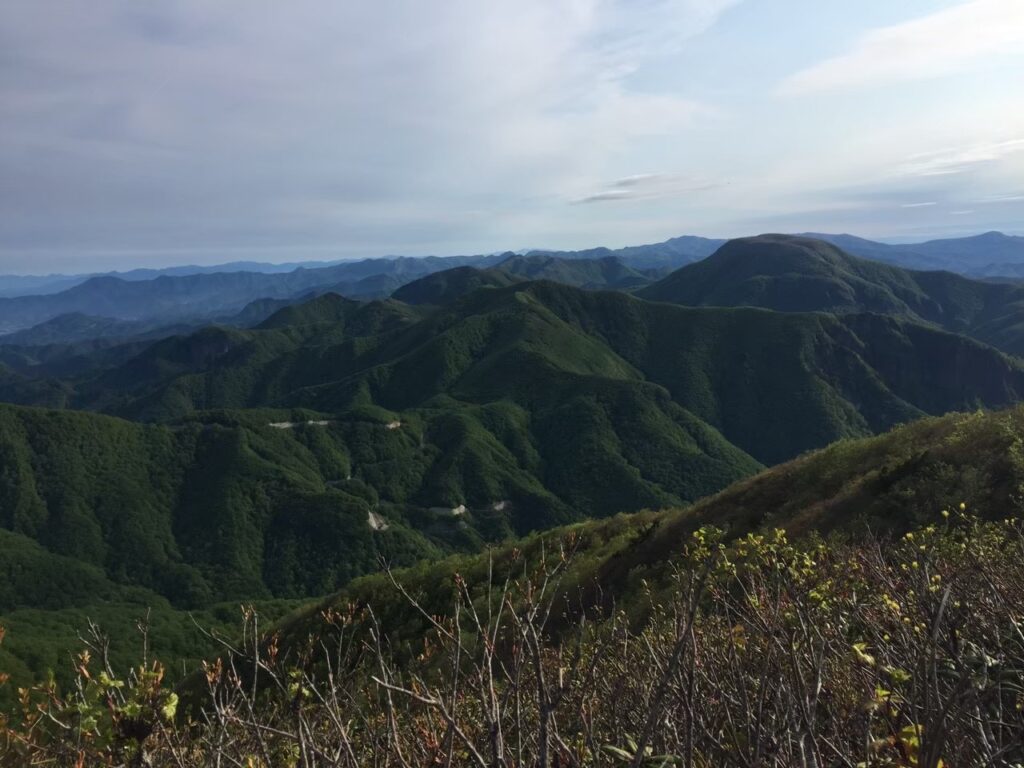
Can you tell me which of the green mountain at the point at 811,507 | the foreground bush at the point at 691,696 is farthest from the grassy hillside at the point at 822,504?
the foreground bush at the point at 691,696

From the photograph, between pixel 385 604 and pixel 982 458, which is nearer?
pixel 982 458

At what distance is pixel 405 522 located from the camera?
144 meters

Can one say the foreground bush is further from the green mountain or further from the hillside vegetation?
the green mountain

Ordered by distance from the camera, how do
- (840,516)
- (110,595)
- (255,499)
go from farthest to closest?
(255,499), (110,595), (840,516)

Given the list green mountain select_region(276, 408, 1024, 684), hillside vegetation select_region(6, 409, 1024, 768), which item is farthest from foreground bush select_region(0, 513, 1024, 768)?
green mountain select_region(276, 408, 1024, 684)

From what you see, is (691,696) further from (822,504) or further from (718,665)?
(822,504)

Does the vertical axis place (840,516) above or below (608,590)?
above

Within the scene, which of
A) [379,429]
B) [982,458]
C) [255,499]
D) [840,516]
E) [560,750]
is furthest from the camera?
[379,429]

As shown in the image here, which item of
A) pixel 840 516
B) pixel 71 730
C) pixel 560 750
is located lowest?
pixel 840 516

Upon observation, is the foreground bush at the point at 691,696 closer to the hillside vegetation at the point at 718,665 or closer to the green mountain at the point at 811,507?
the hillside vegetation at the point at 718,665

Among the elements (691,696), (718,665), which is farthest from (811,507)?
(691,696)

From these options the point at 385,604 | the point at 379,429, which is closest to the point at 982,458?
the point at 385,604

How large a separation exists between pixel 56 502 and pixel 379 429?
81.4 meters

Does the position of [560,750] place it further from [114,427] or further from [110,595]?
[114,427]
